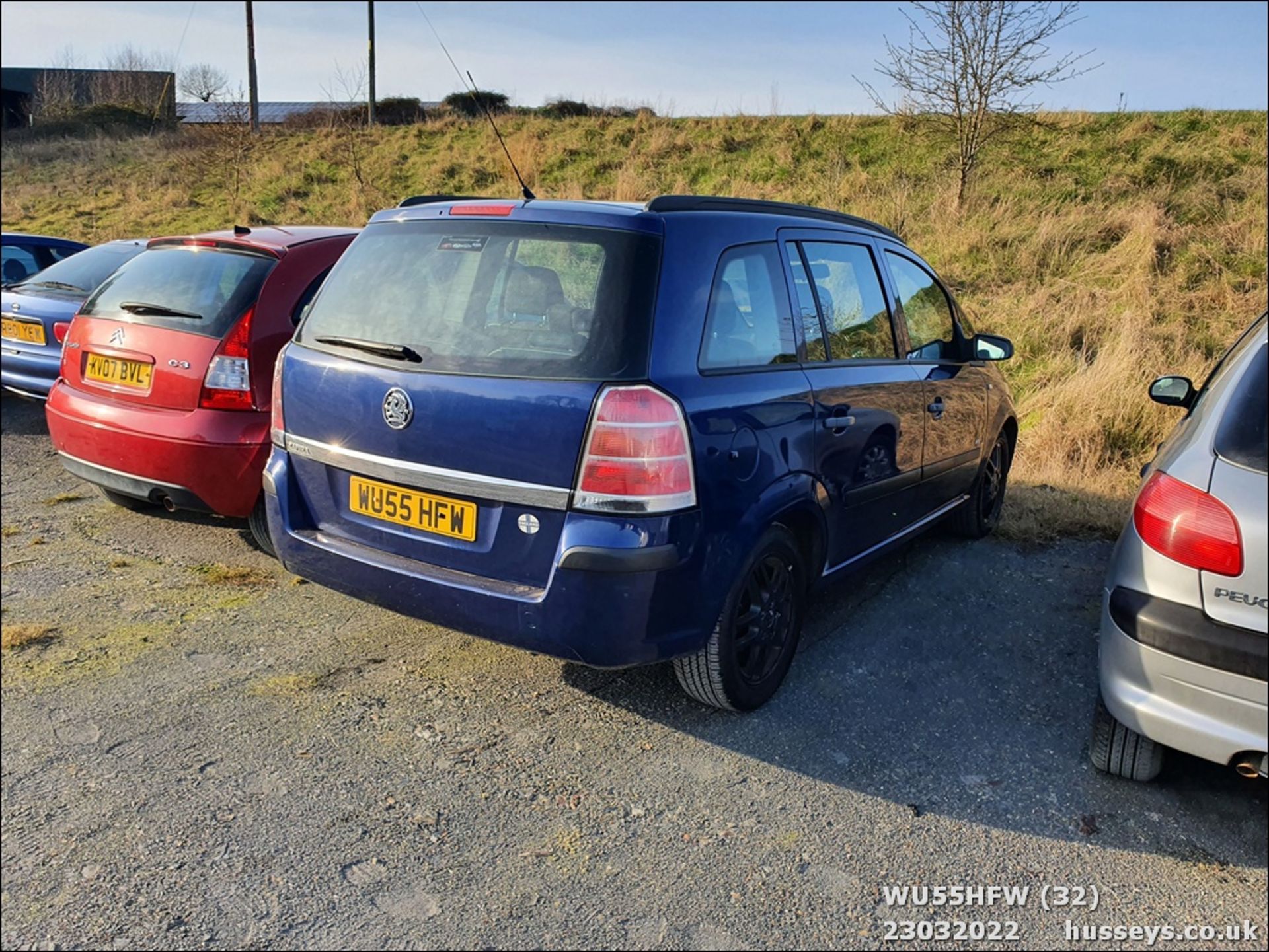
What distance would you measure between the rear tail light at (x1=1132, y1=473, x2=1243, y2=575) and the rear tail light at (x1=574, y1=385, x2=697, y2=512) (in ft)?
4.65

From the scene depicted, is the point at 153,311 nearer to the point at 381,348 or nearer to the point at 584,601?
the point at 381,348

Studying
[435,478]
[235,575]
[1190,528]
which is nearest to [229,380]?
[235,575]

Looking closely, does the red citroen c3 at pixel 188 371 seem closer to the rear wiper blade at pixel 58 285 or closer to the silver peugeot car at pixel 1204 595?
the rear wiper blade at pixel 58 285

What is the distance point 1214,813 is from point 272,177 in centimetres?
2307

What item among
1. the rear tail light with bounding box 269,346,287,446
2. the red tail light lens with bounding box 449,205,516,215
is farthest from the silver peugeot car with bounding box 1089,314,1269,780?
the rear tail light with bounding box 269,346,287,446

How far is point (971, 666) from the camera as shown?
3895mm

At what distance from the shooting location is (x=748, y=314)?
10.9 feet

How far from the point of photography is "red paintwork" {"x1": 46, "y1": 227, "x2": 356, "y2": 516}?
4.28m

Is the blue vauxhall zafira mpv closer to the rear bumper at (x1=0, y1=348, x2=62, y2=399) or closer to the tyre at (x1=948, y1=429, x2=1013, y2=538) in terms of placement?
the tyre at (x1=948, y1=429, x2=1013, y2=538)

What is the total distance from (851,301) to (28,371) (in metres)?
5.81

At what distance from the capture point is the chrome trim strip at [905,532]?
12.9ft

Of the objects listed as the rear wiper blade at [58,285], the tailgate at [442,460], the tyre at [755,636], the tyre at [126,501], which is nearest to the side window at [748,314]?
the tailgate at [442,460]

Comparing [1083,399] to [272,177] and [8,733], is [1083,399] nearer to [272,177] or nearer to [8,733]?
[8,733]

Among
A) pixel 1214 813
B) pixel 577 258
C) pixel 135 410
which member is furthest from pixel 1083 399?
pixel 135 410
